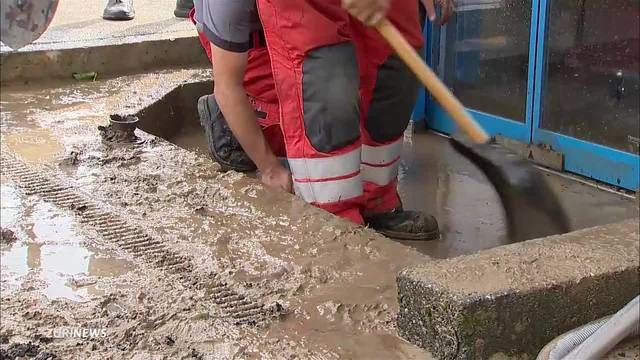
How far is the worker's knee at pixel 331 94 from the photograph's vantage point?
7.73 ft

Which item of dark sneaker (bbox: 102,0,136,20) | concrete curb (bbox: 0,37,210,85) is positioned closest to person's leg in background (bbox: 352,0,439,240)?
concrete curb (bbox: 0,37,210,85)

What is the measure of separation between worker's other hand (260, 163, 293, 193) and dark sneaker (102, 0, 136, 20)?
3.53 m

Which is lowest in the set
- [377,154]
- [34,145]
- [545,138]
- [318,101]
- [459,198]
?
[459,198]

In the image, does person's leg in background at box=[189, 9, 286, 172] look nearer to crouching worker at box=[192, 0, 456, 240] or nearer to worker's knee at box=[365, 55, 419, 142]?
crouching worker at box=[192, 0, 456, 240]

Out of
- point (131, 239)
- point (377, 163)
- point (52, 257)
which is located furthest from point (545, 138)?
point (52, 257)

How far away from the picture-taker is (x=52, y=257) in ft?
6.95

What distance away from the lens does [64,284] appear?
1951 millimetres

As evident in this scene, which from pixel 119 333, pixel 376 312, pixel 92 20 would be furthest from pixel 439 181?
pixel 92 20

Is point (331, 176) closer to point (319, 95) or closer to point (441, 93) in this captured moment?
point (319, 95)

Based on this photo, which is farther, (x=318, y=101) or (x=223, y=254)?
(x=318, y=101)

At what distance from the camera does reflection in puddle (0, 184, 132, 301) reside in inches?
76.7

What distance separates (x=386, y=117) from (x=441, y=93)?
1362mm

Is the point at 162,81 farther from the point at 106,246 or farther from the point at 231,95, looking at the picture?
the point at 106,246

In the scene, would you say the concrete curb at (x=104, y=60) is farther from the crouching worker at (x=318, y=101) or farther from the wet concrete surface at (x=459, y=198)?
the crouching worker at (x=318, y=101)
